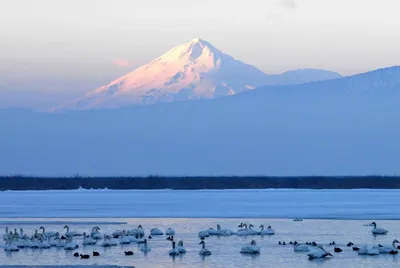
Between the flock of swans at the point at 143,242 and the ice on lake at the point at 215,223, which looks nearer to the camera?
the ice on lake at the point at 215,223

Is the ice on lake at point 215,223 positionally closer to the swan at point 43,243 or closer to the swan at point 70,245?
the swan at point 70,245

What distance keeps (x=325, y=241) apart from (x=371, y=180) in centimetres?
5889

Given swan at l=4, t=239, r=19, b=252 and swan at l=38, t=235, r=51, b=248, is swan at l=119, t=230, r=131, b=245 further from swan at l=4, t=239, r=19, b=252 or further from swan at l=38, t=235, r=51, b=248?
swan at l=4, t=239, r=19, b=252

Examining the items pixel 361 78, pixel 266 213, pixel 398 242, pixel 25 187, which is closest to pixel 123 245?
pixel 398 242

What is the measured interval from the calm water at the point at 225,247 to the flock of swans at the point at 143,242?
0.71ft

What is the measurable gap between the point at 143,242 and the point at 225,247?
92.6 inches

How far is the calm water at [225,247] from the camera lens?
23656 mm

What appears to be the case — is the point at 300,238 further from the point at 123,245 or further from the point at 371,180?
the point at 371,180

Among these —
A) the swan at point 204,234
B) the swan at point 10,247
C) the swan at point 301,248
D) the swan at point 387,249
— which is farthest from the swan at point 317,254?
the swan at point 10,247

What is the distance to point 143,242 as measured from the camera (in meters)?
28.3

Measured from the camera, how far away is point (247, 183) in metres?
84.4

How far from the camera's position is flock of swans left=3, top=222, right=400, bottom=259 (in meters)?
25.2

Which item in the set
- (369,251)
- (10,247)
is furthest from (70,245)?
(369,251)

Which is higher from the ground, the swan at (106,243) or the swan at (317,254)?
the swan at (106,243)
